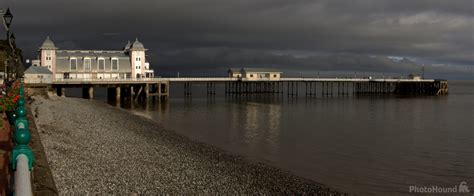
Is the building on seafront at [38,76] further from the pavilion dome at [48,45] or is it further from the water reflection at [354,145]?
the water reflection at [354,145]

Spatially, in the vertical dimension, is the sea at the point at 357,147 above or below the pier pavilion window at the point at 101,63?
below

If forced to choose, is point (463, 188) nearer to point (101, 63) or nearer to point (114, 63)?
point (101, 63)

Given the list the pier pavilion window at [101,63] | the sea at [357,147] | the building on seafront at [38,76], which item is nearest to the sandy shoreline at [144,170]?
the sea at [357,147]

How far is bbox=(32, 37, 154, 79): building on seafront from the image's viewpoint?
61875mm

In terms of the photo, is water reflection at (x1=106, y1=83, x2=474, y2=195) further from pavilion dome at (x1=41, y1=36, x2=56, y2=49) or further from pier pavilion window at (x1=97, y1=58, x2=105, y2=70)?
Result: pavilion dome at (x1=41, y1=36, x2=56, y2=49)

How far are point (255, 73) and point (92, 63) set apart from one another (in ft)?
89.5

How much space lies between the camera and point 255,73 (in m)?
75.1

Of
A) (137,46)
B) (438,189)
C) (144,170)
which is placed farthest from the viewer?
(137,46)

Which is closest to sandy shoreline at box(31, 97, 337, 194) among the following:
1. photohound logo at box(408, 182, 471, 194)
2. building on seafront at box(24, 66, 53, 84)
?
photohound logo at box(408, 182, 471, 194)

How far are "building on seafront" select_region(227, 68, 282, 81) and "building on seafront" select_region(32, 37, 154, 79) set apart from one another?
16370 mm

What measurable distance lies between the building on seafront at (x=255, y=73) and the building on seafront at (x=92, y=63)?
1637 centimetres

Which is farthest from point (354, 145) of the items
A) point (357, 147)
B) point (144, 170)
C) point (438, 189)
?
point (144, 170)

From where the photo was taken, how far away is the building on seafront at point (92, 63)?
203 feet

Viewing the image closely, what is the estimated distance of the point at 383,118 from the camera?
134 feet
